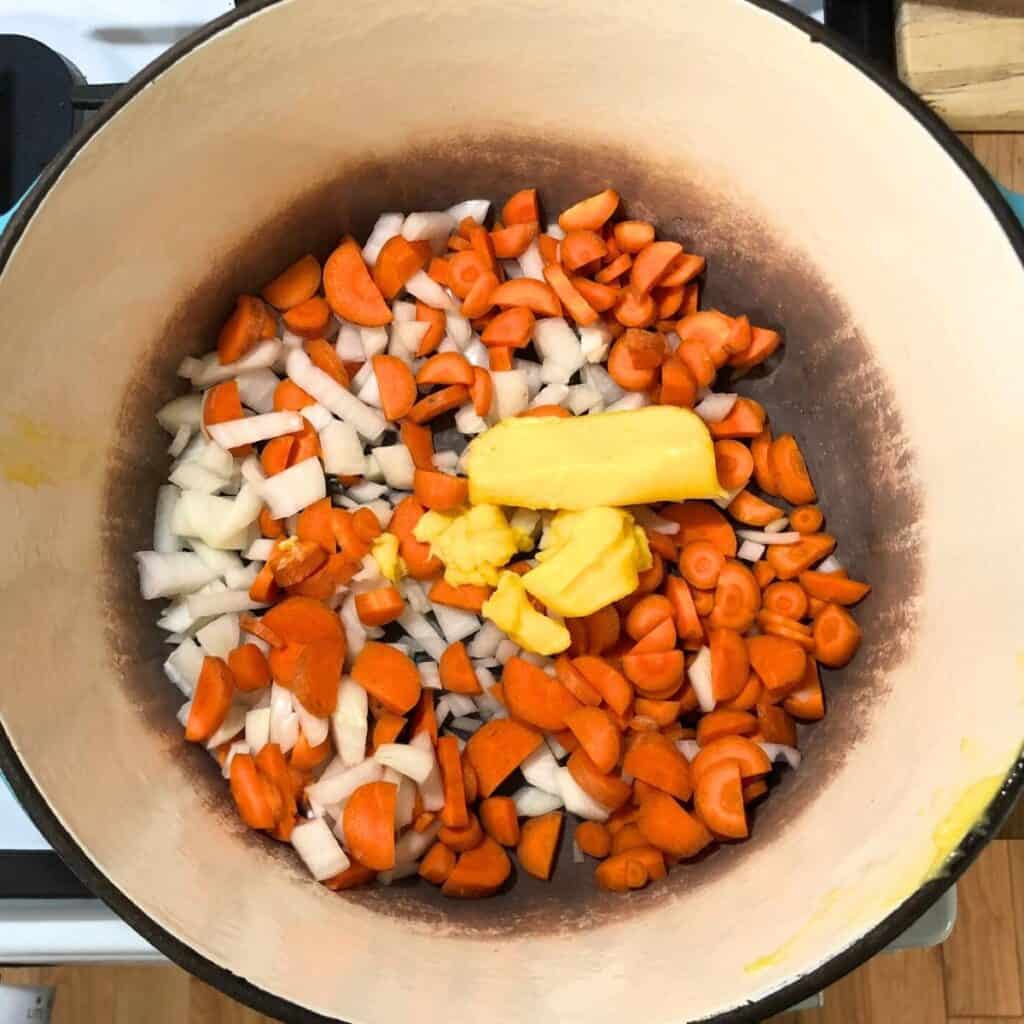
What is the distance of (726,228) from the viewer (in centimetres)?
107

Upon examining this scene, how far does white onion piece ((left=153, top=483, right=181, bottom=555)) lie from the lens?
1070 mm

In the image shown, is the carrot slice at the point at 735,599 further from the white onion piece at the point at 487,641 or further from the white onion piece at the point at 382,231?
the white onion piece at the point at 382,231

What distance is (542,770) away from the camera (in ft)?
3.52

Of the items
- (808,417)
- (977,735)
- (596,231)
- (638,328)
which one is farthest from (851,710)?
(596,231)

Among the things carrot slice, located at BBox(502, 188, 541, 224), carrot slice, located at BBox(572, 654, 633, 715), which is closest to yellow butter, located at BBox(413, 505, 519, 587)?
carrot slice, located at BBox(572, 654, 633, 715)

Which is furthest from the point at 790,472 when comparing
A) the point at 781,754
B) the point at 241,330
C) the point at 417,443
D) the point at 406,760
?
the point at 241,330

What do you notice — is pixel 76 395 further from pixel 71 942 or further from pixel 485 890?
pixel 485 890

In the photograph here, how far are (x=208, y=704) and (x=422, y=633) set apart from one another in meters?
0.24

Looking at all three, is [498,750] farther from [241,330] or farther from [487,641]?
[241,330]

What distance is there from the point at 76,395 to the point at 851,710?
0.81m

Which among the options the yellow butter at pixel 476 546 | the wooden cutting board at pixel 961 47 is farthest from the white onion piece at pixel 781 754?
the wooden cutting board at pixel 961 47

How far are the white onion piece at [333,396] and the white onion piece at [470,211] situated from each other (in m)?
0.23

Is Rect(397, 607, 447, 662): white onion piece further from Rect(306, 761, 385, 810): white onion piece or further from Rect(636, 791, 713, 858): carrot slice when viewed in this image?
Rect(636, 791, 713, 858): carrot slice

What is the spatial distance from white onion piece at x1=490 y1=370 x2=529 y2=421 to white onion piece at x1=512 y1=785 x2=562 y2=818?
0.41 metres
